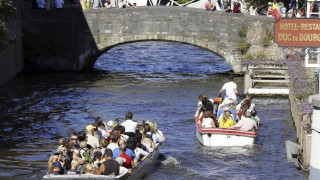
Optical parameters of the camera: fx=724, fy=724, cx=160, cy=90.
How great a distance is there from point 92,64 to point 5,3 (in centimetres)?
1739

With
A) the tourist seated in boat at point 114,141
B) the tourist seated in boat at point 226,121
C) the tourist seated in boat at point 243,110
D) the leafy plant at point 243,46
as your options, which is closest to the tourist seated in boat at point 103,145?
the tourist seated in boat at point 114,141

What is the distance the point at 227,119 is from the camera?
22156 millimetres

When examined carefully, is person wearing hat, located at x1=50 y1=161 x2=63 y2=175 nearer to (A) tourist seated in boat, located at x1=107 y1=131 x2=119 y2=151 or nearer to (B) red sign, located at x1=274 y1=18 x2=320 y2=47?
(A) tourist seated in boat, located at x1=107 y1=131 x2=119 y2=151

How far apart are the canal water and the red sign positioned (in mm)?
6379

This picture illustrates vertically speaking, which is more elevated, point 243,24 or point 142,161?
point 243,24

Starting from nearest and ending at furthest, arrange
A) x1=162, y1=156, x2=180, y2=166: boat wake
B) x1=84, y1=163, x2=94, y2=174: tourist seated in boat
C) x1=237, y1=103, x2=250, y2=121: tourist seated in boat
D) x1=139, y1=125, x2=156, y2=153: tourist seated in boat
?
x1=84, y1=163, x2=94, y2=174: tourist seated in boat, x1=139, y1=125, x2=156, y2=153: tourist seated in boat, x1=162, y1=156, x2=180, y2=166: boat wake, x1=237, y1=103, x2=250, y2=121: tourist seated in boat

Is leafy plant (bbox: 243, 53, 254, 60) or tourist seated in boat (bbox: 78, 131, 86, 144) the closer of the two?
→ tourist seated in boat (bbox: 78, 131, 86, 144)

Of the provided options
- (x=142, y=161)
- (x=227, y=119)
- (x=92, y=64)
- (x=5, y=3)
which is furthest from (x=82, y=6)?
(x=142, y=161)

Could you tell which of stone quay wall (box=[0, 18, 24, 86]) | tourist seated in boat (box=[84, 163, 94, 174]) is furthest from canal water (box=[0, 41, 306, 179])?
tourist seated in boat (box=[84, 163, 94, 174])

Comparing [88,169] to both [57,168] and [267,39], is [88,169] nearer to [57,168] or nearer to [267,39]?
[57,168]

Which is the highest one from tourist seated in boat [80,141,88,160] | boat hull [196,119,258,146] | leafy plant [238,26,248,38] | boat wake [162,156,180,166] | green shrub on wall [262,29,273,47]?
leafy plant [238,26,248,38]

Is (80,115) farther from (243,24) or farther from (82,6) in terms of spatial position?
(82,6)

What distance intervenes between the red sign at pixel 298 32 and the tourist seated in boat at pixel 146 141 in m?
6.55

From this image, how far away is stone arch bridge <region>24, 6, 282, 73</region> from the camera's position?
126 ft
